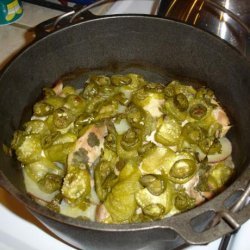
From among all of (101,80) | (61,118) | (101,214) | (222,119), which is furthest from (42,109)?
(222,119)

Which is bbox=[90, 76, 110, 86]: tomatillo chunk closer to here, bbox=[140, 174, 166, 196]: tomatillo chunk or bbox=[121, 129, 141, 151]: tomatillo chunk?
bbox=[121, 129, 141, 151]: tomatillo chunk

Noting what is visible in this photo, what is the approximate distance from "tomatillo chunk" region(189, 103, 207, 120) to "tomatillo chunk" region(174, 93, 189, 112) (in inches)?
0.8

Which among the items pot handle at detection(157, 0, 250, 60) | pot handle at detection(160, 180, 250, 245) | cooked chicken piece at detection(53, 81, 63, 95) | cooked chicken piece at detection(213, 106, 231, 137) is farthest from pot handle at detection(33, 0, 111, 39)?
pot handle at detection(160, 180, 250, 245)

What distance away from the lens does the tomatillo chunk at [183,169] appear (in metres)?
0.77

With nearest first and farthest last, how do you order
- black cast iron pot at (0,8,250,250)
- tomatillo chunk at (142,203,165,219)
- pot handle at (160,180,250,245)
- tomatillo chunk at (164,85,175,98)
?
pot handle at (160,180,250,245)
tomatillo chunk at (142,203,165,219)
black cast iron pot at (0,8,250,250)
tomatillo chunk at (164,85,175,98)

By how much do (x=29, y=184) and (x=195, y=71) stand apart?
450 mm

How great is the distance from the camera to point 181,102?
86 cm

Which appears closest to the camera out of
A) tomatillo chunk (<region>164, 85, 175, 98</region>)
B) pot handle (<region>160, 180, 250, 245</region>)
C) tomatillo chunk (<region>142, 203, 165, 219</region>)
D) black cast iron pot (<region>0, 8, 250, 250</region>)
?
pot handle (<region>160, 180, 250, 245</region>)

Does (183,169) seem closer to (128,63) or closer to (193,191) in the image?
(193,191)

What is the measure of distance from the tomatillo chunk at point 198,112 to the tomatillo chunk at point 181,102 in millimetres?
20

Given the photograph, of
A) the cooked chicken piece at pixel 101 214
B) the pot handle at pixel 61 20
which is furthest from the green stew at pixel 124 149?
the pot handle at pixel 61 20

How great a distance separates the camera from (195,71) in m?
0.94

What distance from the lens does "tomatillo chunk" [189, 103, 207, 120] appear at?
0.88 meters

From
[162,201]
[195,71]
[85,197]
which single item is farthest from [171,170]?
[195,71]
